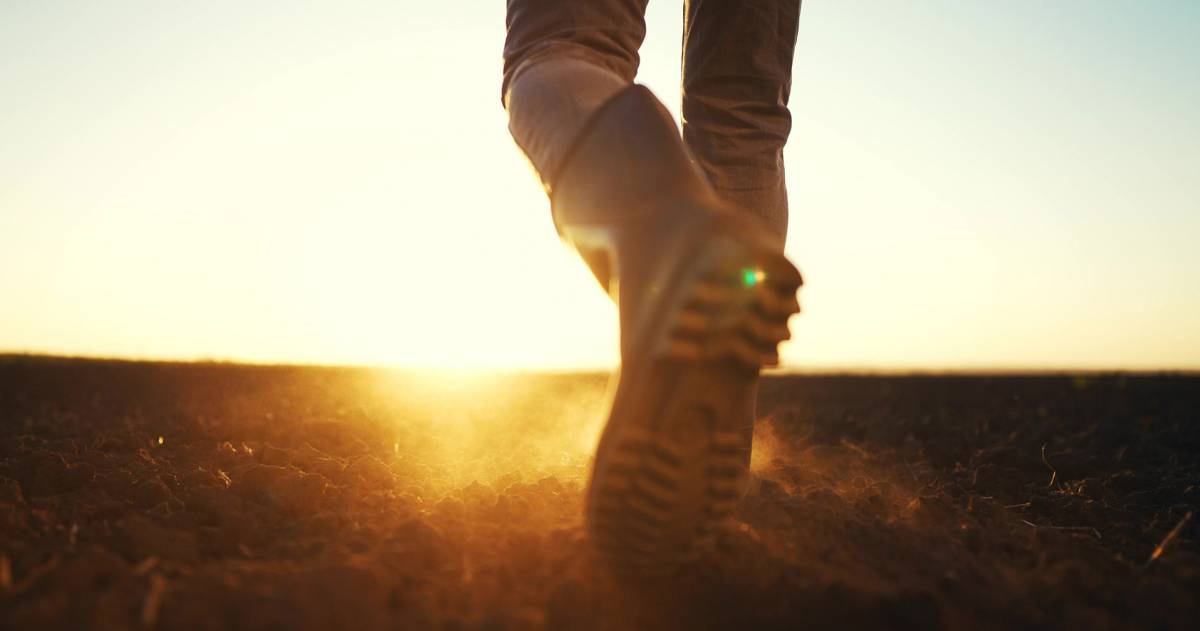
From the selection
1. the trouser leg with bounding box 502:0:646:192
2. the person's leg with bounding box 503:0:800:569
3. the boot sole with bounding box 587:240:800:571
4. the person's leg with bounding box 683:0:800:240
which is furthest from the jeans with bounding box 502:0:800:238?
the boot sole with bounding box 587:240:800:571

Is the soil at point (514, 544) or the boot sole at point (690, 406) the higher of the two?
the boot sole at point (690, 406)

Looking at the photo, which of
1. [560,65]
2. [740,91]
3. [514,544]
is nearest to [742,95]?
[740,91]

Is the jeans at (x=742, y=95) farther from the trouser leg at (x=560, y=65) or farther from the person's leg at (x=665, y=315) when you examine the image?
the person's leg at (x=665, y=315)

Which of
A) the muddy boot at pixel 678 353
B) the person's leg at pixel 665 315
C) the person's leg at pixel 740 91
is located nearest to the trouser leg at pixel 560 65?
the person's leg at pixel 665 315

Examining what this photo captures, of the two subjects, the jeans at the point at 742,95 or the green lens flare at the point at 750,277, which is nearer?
the green lens flare at the point at 750,277

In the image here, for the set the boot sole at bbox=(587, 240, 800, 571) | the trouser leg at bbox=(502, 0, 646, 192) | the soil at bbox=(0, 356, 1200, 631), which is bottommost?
the soil at bbox=(0, 356, 1200, 631)

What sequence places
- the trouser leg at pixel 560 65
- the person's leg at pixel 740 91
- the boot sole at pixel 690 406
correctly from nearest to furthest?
the boot sole at pixel 690 406
the trouser leg at pixel 560 65
the person's leg at pixel 740 91

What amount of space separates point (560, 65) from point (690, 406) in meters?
0.63

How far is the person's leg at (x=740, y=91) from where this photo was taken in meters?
1.62

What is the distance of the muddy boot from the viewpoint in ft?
2.90

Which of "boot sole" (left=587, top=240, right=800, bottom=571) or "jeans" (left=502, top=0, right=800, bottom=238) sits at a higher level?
"jeans" (left=502, top=0, right=800, bottom=238)

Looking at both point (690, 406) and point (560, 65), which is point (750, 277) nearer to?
point (690, 406)

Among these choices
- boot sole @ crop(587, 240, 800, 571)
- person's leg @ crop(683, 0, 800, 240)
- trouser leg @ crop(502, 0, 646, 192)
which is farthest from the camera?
person's leg @ crop(683, 0, 800, 240)

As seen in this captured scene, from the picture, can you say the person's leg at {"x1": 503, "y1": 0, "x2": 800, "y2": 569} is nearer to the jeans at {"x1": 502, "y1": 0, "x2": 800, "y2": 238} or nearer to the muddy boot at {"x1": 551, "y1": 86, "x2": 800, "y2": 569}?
the muddy boot at {"x1": 551, "y1": 86, "x2": 800, "y2": 569}
